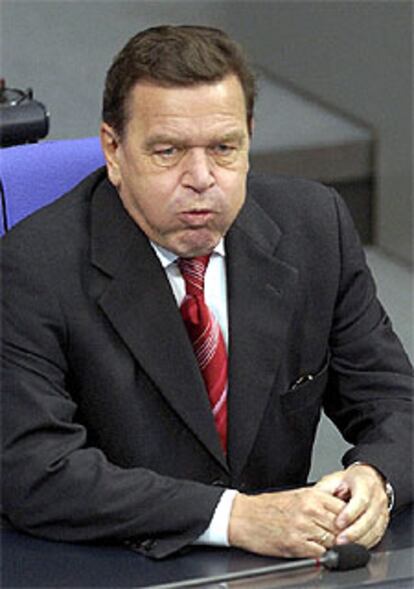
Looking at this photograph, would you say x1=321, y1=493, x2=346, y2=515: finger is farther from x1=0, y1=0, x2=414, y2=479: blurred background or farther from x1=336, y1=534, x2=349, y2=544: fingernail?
x1=0, y1=0, x2=414, y2=479: blurred background

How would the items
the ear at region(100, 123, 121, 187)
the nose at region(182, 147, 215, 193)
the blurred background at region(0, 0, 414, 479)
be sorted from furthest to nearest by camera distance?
the blurred background at region(0, 0, 414, 479)
the ear at region(100, 123, 121, 187)
the nose at region(182, 147, 215, 193)

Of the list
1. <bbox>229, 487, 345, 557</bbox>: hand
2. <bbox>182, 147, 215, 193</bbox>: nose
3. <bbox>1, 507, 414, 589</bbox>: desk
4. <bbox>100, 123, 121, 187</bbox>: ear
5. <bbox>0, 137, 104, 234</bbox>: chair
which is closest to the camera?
<bbox>1, 507, 414, 589</bbox>: desk

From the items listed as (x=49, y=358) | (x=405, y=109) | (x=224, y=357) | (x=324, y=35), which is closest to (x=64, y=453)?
(x=49, y=358)

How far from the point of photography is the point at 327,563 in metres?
1.90

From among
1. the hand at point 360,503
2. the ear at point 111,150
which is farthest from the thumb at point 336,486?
the ear at point 111,150

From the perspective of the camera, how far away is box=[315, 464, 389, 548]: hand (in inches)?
79.6

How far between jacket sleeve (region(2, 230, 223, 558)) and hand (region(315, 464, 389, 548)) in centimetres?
16

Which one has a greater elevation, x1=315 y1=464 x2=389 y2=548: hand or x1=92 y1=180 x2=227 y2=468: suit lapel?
x1=92 y1=180 x2=227 y2=468: suit lapel

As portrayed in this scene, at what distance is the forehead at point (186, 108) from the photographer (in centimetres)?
211

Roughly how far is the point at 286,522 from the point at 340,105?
10.2 ft

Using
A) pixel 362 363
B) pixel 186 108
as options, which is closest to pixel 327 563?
pixel 362 363

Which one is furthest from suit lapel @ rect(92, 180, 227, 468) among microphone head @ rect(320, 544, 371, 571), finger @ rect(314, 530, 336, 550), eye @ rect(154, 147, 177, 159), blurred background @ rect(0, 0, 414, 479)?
blurred background @ rect(0, 0, 414, 479)

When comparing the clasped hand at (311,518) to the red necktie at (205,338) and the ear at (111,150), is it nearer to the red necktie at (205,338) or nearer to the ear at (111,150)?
the red necktie at (205,338)

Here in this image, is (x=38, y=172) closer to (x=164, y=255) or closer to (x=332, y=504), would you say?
(x=164, y=255)
